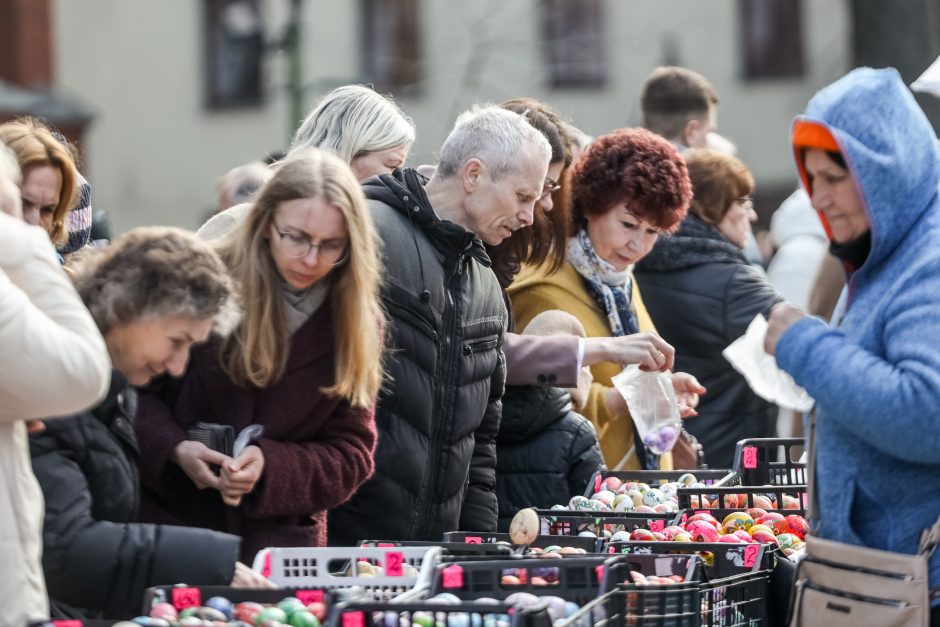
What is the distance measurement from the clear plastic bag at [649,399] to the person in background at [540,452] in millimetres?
263

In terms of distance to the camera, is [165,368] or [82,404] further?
[165,368]

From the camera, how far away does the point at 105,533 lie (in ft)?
10.3

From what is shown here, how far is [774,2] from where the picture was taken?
23.5 metres

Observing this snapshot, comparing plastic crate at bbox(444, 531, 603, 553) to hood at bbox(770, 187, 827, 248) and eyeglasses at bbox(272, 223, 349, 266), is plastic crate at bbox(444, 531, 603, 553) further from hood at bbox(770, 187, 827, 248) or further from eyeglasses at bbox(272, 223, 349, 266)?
hood at bbox(770, 187, 827, 248)

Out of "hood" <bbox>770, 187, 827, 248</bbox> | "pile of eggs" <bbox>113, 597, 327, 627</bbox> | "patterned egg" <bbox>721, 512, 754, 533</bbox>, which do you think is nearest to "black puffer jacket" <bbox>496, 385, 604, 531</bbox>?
"patterned egg" <bbox>721, 512, 754, 533</bbox>

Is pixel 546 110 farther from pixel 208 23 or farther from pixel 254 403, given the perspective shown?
pixel 208 23

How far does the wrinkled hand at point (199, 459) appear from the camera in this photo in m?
3.70

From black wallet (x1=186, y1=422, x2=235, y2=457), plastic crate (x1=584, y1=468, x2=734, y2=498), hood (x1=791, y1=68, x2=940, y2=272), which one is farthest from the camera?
plastic crate (x1=584, y1=468, x2=734, y2=498)

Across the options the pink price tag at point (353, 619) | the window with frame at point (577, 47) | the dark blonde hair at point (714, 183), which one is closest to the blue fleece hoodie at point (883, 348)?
the pink price tag at point (353, 619)

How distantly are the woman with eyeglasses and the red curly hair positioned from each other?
2.47 ft

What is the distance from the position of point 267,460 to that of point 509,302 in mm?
1539

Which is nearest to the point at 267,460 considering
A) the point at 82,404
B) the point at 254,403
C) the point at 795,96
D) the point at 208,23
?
the point at 254,403

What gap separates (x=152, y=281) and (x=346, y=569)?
30.6 inches

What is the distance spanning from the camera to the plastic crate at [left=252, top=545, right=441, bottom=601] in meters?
3.46
